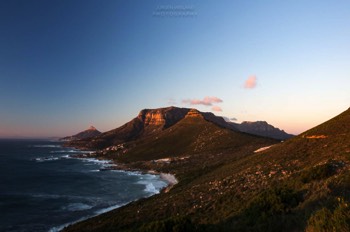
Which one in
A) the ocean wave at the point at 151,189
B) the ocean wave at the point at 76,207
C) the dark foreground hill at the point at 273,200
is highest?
the dark foreground hill at the point at 273,200

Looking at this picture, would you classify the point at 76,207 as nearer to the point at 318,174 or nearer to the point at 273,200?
the point at 318,174

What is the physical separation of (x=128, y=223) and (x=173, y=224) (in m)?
22.0

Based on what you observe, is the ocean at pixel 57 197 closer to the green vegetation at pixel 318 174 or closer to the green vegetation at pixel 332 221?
the green vegetation at pixel 318 174

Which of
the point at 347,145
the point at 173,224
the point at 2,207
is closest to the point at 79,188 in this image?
the point at 2,207

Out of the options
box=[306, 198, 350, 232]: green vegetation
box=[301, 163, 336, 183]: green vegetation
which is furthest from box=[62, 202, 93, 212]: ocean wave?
box=[306, 198, 350, 232]: green vegetation

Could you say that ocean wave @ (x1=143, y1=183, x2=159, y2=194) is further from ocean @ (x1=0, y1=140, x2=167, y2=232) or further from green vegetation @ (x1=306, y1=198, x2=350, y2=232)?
green vegetation @ (x1=306, y1=198, x2=350, y2=232)

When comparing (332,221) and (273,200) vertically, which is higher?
(332,221)

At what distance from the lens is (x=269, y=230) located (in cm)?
1406

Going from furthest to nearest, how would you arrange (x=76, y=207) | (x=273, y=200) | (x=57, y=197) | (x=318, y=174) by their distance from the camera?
(x=57, y=197) < (x=76, y=207) < (x=318, y=174) < (x=273, y=200)

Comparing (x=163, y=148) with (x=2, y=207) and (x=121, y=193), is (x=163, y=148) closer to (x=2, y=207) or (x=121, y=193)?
(x=121, y=193)

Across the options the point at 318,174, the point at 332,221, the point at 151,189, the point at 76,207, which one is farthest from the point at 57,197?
the point at 332,221

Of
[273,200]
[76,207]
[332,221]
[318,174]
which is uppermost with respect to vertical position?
[332,221]

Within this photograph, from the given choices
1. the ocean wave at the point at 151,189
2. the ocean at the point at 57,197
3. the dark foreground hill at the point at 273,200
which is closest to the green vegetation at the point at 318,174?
the dark foreground hill at the point at 273,200

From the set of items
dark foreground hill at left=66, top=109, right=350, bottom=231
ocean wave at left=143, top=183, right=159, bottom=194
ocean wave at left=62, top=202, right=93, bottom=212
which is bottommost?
ocean wave at left=62, top=202, right=93, bottom=212
